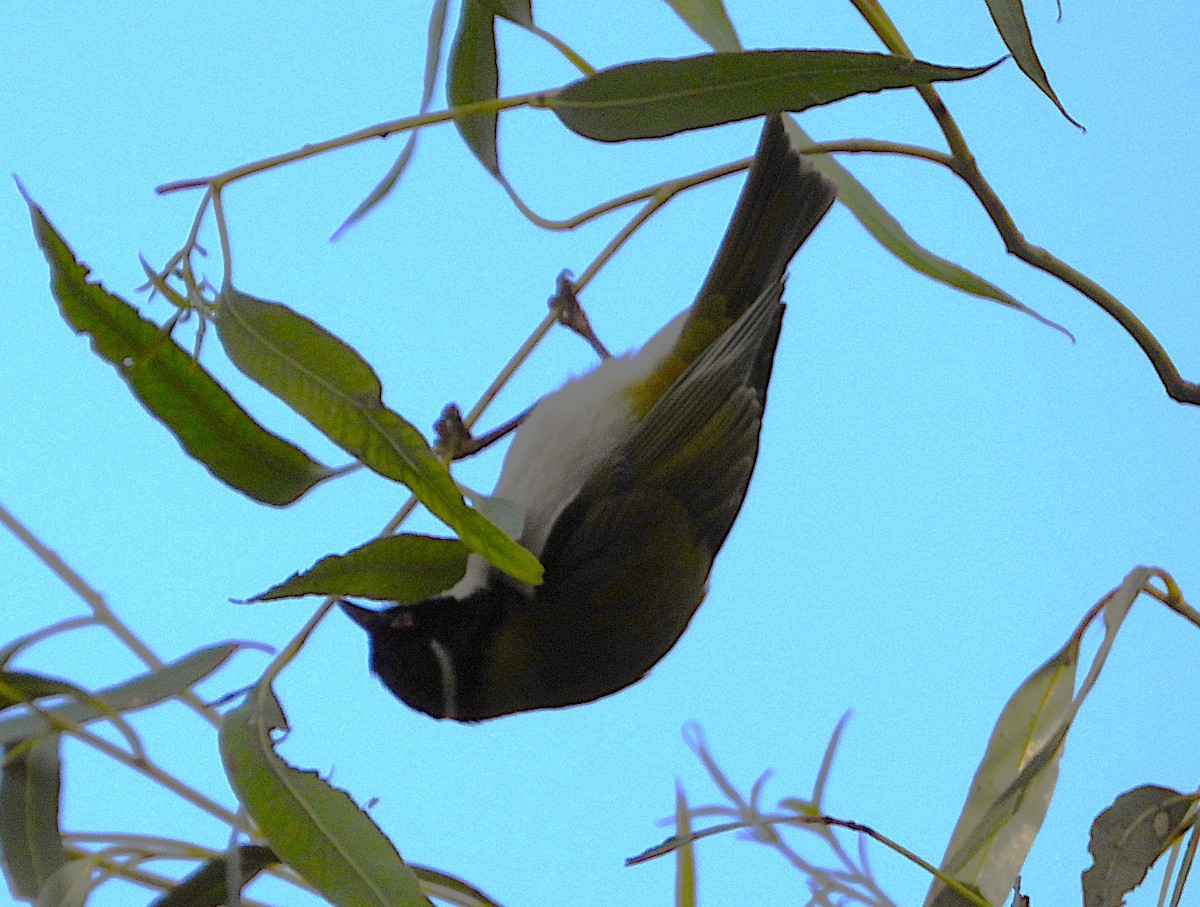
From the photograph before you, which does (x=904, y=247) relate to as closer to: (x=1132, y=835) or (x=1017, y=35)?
(x=1017, y=35)

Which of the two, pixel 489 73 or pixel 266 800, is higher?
pixel 489 73

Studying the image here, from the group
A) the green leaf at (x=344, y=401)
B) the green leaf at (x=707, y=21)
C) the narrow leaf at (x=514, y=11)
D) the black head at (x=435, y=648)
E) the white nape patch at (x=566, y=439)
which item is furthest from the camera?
the white nape patch at (x=566, y=439)

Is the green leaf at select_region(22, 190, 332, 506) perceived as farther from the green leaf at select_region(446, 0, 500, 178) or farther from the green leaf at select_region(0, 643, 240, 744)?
the green leaf at select_region(446, 0, 500, 178)

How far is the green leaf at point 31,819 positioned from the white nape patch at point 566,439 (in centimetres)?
92

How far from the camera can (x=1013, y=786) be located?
4.48 ft

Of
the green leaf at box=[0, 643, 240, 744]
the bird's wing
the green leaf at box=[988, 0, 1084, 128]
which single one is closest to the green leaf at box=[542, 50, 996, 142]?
the green leaf at box=[988, 0, 1084, 128]

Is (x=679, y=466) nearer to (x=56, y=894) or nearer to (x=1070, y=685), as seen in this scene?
(x=1070, y=685)

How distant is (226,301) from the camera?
1.23m

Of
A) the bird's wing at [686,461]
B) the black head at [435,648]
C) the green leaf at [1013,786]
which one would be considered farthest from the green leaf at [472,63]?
the green leaf at [1013,786]

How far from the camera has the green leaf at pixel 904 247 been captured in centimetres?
172

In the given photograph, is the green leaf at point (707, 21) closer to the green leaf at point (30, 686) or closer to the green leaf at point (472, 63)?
the green leaf at point (472, 63)

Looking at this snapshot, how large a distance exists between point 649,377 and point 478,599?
1.61 feet

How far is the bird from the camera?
218 centimetres

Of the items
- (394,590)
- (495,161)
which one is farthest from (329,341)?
(495,161)
